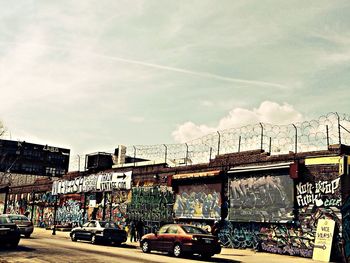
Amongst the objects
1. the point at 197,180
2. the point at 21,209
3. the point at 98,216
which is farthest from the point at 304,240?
the point at 21,209

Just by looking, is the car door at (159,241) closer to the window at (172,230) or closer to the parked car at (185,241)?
the parked car at (185,241)

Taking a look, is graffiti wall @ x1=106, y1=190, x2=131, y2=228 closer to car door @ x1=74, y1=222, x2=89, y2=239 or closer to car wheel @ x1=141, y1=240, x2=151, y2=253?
car door @ x1=74, y1=222, x2=89, y2=239

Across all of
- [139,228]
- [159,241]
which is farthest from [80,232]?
[159,241]

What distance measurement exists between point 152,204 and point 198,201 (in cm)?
487

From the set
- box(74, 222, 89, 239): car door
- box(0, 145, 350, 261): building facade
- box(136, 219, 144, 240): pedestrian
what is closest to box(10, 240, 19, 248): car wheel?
box(74, 222, 89, 239): car door

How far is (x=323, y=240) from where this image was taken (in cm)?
2055

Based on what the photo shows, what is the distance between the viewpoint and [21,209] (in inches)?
2040

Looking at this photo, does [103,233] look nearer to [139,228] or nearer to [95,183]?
[139,228]

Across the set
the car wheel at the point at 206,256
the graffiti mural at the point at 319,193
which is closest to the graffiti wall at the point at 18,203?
the car wheel at the point at 206,256

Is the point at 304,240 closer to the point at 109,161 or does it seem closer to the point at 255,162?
the point at 255,162

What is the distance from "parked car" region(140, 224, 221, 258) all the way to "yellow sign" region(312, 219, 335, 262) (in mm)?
5159

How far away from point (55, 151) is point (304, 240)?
62.0 m

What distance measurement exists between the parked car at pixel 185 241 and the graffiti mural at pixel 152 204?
952 cm

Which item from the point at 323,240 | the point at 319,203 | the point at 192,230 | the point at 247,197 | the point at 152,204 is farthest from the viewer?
the point at 152,204
